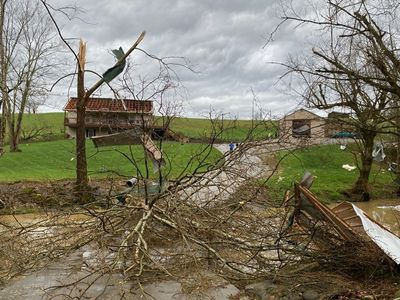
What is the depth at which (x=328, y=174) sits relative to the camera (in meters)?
23.3

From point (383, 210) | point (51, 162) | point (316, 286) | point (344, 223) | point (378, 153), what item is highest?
point (378, 153)

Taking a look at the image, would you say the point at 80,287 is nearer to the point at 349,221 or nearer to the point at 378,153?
the point at 349,221

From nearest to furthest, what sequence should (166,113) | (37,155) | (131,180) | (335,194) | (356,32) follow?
1. (356,32)
2. (166,113)
3. (131,180)
4. (335,194)
5. (37,155)

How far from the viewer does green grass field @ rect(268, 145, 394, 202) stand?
18141 mm

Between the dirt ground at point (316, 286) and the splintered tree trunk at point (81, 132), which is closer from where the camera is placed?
the dirt ground at point (316, 286)

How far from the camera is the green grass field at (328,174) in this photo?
18141 millimetres

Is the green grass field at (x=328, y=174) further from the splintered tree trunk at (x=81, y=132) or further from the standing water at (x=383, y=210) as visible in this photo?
the splintered tree trunk at (x=81, y=132)

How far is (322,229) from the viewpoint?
627 cm

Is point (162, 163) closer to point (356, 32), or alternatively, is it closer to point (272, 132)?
point (272, 132)

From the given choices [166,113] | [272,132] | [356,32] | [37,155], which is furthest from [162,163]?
[37,155]

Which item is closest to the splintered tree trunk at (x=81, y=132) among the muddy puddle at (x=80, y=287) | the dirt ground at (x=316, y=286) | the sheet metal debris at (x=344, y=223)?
the muddy puddle at (x=80, y=287)

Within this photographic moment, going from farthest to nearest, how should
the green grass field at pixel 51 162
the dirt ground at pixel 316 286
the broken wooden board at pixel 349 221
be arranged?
the green grass field at pixel 51 162, the broken wooden board at pixel 349 221, the dirt ground at pixel 316 286

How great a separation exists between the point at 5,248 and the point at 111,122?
10.0 feet

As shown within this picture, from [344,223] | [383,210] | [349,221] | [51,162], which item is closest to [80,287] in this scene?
[344,223]
